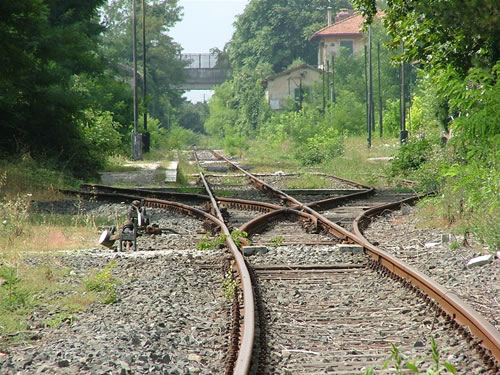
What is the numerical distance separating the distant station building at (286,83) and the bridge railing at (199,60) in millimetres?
21464

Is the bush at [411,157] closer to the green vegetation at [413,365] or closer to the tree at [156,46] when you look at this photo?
the green vegetation at [413,365]

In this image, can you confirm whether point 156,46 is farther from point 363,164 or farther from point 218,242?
point 218,242

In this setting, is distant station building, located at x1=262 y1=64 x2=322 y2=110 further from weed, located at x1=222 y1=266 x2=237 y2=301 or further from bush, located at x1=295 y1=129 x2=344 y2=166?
weed, located at x1=222 y1=266 x2=237 y2=301

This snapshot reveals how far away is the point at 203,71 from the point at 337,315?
11283cm

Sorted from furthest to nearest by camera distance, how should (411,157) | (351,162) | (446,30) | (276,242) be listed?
(351,162) < (411,157) < (446,30) < (276,242)

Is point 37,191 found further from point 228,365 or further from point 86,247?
point 228,365

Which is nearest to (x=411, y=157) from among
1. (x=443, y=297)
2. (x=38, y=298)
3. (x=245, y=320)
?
(x=443, y=297)

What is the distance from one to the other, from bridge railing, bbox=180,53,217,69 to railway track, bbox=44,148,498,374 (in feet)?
340

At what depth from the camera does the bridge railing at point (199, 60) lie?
113125 millimetres

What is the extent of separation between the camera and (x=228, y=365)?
483cm

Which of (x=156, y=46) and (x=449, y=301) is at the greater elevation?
(x=156, y=46)

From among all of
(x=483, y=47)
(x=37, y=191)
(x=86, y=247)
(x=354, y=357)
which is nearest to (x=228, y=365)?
(x=354, y=357)

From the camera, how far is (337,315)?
21.0 ft

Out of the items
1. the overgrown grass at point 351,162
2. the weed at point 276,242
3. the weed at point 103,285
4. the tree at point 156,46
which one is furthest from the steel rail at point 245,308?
the tree at point 156,46
